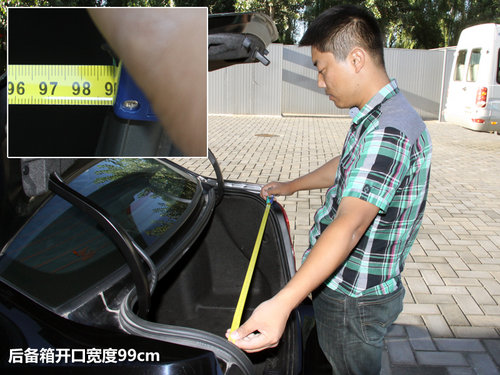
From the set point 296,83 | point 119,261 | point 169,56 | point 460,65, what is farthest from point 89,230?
point 296,83

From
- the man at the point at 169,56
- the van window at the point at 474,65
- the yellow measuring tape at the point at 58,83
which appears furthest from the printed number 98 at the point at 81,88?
the van window at the point at 474,65

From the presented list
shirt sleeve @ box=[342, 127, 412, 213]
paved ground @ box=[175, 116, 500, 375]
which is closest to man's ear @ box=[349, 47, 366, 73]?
shirt sleeve @ box=[342, 127, 412, 213]

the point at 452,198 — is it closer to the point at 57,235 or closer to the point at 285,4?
the point at 57,235

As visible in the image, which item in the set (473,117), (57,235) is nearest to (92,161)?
(57,235)

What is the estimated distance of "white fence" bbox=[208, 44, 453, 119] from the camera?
52.4 feet

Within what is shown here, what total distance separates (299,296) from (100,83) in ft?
2.81

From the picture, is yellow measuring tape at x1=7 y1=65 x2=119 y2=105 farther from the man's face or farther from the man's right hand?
the man's right hand

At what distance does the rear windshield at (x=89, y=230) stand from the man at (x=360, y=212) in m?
0.62

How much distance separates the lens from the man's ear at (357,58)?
1.54 m

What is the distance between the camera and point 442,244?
4.88 meters

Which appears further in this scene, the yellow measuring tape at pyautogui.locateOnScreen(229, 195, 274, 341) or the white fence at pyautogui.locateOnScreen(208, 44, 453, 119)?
the white fence at pyautogui.locateOnScreen(208, 44, 453, 119)

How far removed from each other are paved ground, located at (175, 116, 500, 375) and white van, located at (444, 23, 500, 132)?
2.39 ft

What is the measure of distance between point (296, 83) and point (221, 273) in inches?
562

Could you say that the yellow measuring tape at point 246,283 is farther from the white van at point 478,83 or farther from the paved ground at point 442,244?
the white van at point 478,83
